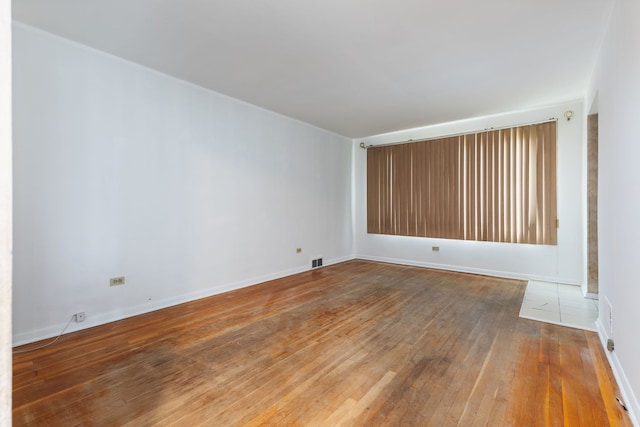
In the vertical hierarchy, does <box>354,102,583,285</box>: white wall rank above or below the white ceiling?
below

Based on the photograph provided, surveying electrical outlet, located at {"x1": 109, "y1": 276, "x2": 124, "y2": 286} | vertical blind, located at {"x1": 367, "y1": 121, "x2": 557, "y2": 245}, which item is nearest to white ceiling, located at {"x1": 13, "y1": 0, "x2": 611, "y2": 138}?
vertical blind, located at {"x1": 367, "y1": 121, "x2": 557, "y2": 245}

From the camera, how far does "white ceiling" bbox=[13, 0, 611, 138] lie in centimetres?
231

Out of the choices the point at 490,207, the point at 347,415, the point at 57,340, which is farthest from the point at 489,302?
the point at 57,340

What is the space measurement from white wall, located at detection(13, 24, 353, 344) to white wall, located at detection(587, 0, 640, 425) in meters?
3.95

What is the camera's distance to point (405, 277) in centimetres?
498

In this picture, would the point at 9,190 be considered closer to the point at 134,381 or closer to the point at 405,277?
the point at 134,381

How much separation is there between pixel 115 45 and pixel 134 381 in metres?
2.96

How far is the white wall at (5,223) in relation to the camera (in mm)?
663

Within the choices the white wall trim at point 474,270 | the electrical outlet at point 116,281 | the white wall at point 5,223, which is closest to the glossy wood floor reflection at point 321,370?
the electrical outlet at point 116,281

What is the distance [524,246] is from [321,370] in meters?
4.28

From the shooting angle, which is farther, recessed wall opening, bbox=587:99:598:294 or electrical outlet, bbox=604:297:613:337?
recessed wall opening, bbox=587:99:598:294

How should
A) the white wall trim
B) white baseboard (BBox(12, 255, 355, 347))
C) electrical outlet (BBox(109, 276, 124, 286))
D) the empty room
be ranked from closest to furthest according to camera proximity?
the empty room < white baseboard (BBox(12, 255, 355, 347)) < electrical outlet (BBox(109, 276, 124, 286)) < the white wall trim

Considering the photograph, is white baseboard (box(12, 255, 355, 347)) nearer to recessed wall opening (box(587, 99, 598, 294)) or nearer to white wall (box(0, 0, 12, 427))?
white wall (box(0, 0, 12, 427))

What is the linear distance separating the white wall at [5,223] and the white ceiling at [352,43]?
1.95m
